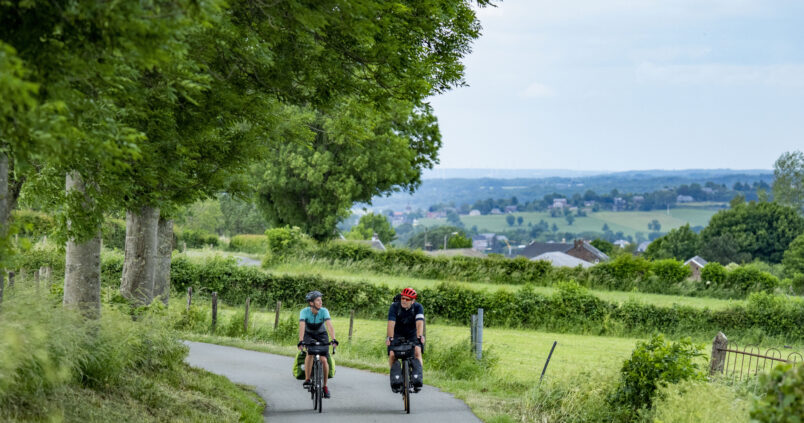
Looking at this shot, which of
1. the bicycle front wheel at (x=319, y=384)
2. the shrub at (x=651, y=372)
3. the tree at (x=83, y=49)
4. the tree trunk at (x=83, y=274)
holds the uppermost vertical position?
the tree at (x=83, y=49)

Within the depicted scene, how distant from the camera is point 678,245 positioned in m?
113

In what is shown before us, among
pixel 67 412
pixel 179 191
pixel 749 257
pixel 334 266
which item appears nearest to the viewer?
pixel 67 412

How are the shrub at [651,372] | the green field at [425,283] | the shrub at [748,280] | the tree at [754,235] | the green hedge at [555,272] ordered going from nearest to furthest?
the shrub at [651,372]
the green field at [425,283]
the green hedge at [555,272]
the shrub at [748,280]
the tree at [754,235]

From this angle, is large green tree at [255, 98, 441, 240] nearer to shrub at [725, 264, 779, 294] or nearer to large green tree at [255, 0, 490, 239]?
shrub at [725, 264, 779, 294]

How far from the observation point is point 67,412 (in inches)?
296

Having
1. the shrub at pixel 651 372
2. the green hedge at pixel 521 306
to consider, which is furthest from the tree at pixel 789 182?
the shrub at pixel 651 372

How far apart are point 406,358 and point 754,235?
10630 cm

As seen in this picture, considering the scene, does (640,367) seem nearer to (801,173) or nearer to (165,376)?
(165,376)

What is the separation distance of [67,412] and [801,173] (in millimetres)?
120939

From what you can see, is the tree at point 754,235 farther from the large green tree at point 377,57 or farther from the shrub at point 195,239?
the large green tree at point 377,57

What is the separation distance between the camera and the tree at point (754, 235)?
105438 millimetres

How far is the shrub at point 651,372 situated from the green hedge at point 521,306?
18915 millimetres

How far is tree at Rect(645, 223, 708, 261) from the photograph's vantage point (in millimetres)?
112312

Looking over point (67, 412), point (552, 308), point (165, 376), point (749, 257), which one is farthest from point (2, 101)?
point (749, 257)
